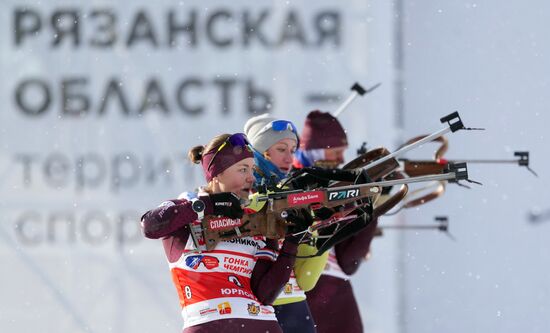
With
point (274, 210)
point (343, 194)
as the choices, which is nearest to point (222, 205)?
point (274, 210)

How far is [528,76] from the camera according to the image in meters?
9.82

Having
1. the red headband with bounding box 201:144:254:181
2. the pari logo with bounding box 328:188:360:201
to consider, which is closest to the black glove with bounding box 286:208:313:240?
the pari logo with bounding box 328:188:360:201

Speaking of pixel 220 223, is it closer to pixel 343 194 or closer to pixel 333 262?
pixel 343 194

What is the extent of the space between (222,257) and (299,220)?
1.09ft

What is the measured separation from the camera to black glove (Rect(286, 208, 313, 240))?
5.59 meters

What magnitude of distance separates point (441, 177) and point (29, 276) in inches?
169

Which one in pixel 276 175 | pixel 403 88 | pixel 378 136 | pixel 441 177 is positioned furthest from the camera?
pixel 403 88

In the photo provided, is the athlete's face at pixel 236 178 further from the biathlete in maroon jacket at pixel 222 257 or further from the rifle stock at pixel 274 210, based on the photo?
the rifle stock at pixel 274 210

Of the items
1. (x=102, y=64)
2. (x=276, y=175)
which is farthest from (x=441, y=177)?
(x=102, y=64)

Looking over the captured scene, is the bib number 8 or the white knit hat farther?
the white knit hat

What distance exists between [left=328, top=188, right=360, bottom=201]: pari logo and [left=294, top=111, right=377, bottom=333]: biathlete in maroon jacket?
4.58ft

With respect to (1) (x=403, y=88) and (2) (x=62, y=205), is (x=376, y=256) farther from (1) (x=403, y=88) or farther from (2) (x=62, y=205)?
(2) (x=62, y=205)

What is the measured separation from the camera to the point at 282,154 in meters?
6.36

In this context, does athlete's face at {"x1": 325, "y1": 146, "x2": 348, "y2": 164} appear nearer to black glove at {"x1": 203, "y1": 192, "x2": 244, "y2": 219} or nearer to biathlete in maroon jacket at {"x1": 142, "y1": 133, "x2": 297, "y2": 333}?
biathlete in maroon jacket at {"x1": 142, "y1": 133, "x2": 297, "y2": 333}
